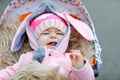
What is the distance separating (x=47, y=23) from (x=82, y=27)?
0.15 metres

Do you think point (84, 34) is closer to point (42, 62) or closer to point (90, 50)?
point (90, 50)

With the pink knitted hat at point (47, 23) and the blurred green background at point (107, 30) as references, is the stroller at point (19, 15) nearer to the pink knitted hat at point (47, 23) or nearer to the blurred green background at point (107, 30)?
the pink knitted hat at point (47, 23)

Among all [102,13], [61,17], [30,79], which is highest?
[102,13]

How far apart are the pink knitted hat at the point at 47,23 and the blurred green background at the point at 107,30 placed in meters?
0.83

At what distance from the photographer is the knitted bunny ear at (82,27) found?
2.09 m

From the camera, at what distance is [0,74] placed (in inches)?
77.5

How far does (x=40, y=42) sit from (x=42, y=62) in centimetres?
11

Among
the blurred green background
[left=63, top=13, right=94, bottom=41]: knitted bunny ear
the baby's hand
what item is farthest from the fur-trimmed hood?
the blurred green background

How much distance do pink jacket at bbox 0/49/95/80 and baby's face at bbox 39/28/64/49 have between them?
5 cm

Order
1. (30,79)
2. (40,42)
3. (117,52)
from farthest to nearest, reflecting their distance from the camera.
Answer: (117,52)
(40,42)
(30,79)

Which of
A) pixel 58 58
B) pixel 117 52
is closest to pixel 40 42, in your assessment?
pixel 58 58

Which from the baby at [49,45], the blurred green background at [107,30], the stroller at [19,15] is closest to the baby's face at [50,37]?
the baby at [49,45]

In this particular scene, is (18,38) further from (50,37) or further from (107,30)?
(107,30)

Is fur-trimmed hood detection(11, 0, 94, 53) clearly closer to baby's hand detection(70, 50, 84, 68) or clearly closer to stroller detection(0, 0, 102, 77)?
stroller detection(0, 0, 102, 77)
